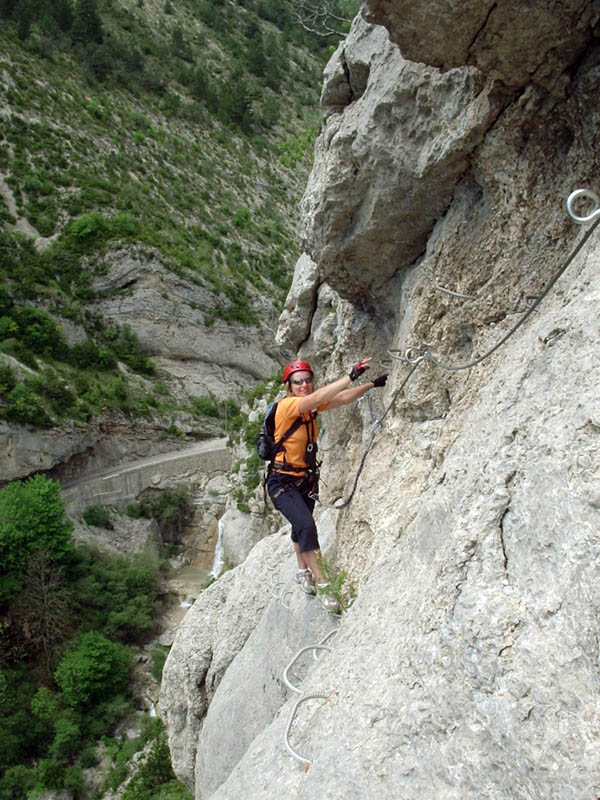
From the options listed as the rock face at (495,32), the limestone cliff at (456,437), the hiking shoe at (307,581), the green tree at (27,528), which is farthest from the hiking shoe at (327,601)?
the green tree at (27,528)

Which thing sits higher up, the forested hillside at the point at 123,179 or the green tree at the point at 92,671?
the forested hillside at the point at 123,179

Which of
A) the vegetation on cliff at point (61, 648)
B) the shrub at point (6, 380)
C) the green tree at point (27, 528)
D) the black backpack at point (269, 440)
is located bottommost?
the vegetation on cliff at point (61, 648)

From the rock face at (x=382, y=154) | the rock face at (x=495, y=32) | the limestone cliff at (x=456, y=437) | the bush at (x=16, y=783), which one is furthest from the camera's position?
the bush at (x=16, y=783)

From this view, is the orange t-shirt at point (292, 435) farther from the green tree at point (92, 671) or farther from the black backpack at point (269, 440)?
the green tree at point (92, 671)

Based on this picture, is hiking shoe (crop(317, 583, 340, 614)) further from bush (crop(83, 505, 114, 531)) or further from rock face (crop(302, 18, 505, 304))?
bush (crop(83, 505, 114, 531))

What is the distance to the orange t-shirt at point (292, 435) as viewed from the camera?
484cm

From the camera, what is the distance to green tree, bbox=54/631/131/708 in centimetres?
1884

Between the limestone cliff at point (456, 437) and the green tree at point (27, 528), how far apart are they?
58.4ft

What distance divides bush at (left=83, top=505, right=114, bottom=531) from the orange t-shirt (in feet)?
73.3

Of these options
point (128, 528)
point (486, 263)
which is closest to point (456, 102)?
point (486, 263)

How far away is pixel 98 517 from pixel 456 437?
24.4 m

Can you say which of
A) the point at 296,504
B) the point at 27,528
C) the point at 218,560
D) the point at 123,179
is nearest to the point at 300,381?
the point at 296,504

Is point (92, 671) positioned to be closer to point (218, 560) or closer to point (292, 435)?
point (218, 560)

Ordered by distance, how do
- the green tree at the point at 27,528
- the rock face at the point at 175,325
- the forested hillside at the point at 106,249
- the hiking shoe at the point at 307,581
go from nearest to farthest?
the hiking shoe at the point at 307,581 < the forested hillside at the point at 106,249 < the green tree at the point at 27,528 < the rock face at the point at 175,325
